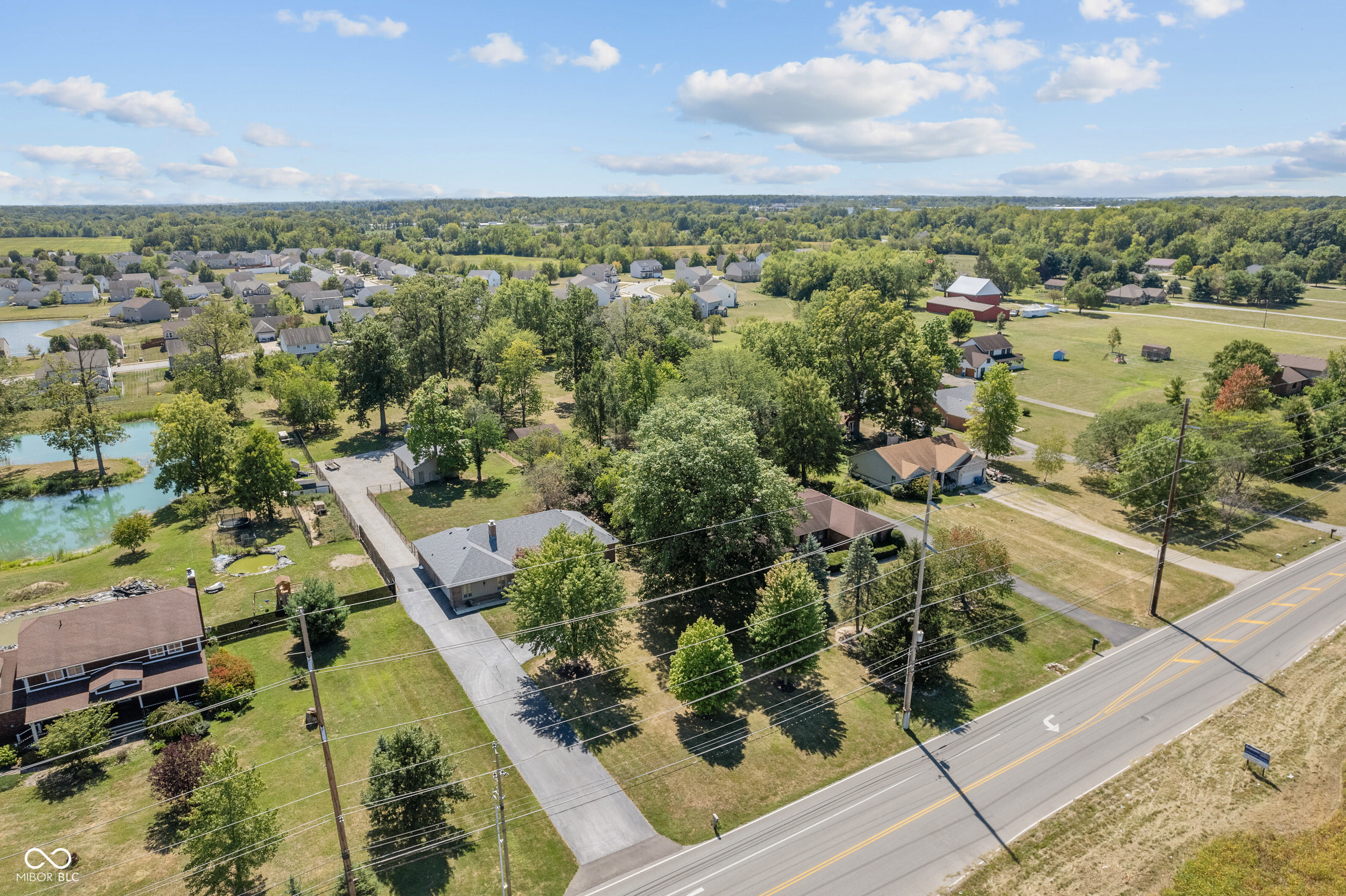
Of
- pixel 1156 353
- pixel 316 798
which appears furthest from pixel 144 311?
pixel 1156 353

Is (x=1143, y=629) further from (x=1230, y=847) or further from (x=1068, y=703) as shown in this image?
(x=1230, y=847)

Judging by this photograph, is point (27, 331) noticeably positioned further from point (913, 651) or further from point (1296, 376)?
point (1296, 376)

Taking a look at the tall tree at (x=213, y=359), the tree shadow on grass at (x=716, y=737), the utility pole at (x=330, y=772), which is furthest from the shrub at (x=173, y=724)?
the tall tree at (x=213, y=359)

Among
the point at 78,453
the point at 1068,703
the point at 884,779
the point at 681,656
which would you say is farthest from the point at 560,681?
the point at 78,453

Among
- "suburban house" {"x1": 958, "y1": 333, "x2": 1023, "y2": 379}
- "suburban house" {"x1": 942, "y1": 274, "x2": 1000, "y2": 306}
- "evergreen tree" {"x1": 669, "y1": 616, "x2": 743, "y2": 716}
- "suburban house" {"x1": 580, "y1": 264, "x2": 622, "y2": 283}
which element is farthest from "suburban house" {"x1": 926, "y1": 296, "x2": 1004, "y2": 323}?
"evergreen tree" {"x1": 669, "y1": 616, "x2": 743, "y2": 716}

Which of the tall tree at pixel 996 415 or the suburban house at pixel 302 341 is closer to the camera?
the tall tree at pixel 996 415

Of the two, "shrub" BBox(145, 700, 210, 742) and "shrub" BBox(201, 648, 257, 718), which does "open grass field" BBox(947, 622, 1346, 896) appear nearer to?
"shrub" BBox(145, 700, 210, 742)

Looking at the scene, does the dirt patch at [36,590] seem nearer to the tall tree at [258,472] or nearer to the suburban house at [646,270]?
the tall tree at [258,472]
